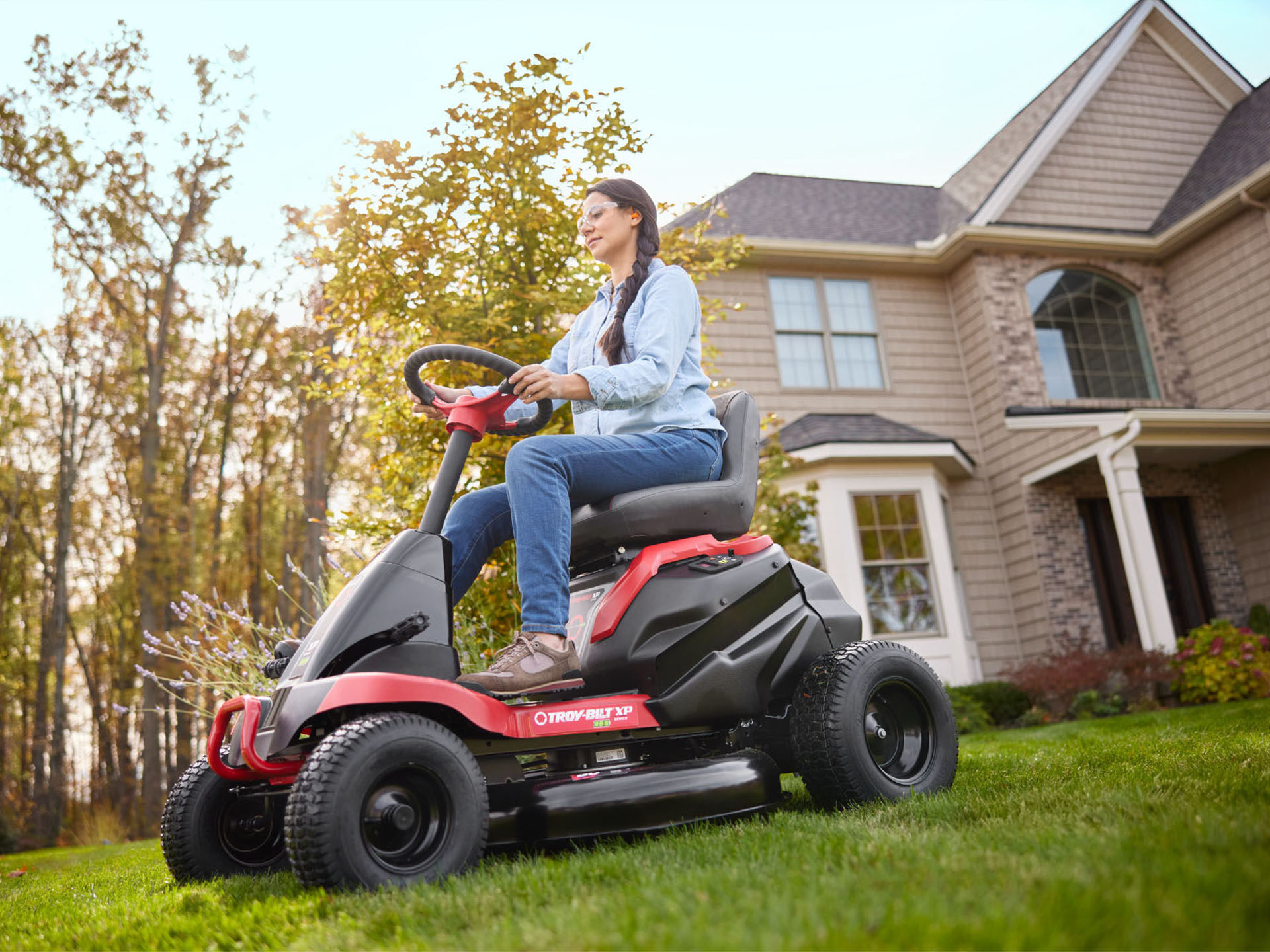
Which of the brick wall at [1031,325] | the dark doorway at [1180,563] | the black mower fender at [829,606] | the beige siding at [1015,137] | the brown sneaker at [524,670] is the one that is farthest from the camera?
the beige siding at [1015,137]

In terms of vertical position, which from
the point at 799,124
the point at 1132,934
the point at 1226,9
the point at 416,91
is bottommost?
the point at 1132,934

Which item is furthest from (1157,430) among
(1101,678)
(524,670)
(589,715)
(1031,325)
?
(524,670)

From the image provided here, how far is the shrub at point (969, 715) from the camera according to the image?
908 cm

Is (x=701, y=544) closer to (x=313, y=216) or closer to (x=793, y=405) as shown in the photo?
(x=313, y=216)

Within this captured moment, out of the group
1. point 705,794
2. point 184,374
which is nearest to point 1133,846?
point 705,794

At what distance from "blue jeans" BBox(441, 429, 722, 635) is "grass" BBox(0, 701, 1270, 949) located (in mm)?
659

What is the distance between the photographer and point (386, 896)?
2016 millimetres

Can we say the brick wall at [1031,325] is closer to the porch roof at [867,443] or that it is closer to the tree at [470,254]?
the porch roof at [867,443]

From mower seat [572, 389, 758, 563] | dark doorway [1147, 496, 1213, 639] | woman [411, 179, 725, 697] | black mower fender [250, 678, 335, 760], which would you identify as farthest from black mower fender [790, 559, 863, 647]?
dark doorway [1147, 496, 1213, 639]

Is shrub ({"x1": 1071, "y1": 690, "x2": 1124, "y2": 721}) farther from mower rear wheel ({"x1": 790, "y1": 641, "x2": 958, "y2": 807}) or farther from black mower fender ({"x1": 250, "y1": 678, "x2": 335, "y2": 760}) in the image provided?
black mower fender ({"x1": 250, "y1": 678, "x2": 335, "y2": 760})

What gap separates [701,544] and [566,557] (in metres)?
0.51

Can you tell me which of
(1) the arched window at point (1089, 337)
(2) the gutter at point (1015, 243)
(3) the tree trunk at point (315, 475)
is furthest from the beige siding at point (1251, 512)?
(3) the tree trunk at point (315, 475)

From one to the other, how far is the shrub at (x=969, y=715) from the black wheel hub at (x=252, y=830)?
7.33 metres

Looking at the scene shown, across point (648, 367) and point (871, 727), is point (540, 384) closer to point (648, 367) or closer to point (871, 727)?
point (648, 367)
